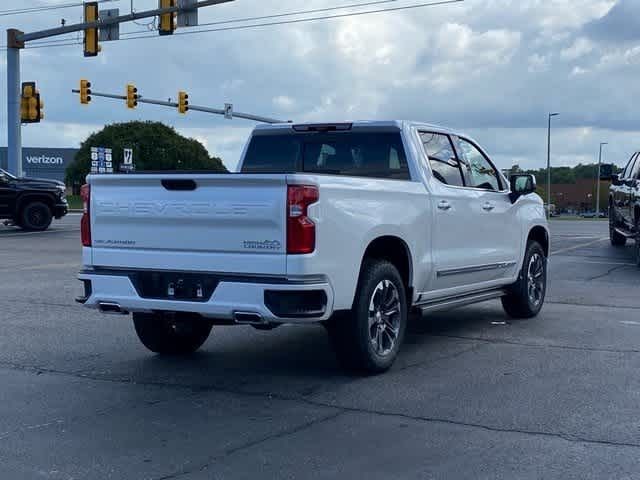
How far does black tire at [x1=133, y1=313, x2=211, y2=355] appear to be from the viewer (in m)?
7.77

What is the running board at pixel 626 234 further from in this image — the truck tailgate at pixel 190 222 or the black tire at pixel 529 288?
the truck tailgate at pixel 190 222

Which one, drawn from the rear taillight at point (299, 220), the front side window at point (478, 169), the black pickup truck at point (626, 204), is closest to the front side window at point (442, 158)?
the front side window at point (478, 169)

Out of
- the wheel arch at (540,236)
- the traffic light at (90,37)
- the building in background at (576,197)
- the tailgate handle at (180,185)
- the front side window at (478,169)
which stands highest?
the traffic light at (90,37)

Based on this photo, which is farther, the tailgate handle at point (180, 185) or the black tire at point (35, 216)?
the black tire at point (35, 216)

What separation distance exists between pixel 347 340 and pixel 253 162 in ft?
8.66

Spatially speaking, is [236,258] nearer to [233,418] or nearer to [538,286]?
[233,418]

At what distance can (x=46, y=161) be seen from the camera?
114125 mm

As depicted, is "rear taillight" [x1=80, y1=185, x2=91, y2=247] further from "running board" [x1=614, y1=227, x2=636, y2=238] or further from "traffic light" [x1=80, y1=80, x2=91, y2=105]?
"traffic light" [x1=80, y1=80, x2=91, y2=105]

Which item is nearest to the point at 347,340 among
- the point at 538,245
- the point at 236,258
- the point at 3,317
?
the point at 236,258

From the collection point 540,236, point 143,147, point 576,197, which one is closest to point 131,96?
point 540,236

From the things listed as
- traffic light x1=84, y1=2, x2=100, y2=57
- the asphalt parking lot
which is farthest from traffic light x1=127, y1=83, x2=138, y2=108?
the asphalt parking lot

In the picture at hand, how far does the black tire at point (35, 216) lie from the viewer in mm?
25312

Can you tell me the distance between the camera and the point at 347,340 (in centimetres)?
681

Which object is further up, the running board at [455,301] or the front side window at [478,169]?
the front side window at [478,169]
